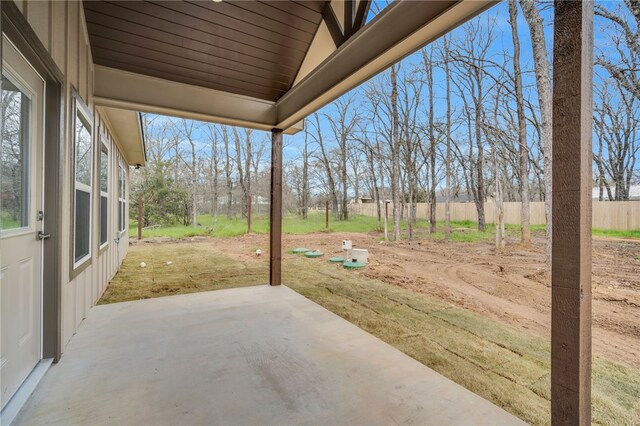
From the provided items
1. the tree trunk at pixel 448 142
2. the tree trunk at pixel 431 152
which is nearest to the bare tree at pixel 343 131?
the tree trunk at pixel 431 152

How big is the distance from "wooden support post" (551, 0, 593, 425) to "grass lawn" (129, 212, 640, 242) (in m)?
7.03

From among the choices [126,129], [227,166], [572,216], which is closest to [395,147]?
[126,129]

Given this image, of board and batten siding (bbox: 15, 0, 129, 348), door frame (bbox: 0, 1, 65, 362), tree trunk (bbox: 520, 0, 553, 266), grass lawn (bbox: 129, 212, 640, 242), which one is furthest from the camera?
grass lawn (bbox: 129, 212, 640, 242)

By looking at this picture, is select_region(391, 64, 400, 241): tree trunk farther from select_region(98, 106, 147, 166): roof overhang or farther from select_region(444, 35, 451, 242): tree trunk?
select_region(98, 106, 147, 166): roof overhang

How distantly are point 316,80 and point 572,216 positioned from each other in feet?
8.17

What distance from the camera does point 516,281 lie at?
4.61 metres

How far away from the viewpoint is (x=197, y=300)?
3.74 m

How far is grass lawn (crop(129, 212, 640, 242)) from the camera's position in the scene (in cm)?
842

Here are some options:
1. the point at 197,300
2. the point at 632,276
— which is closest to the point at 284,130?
the point at 197,300

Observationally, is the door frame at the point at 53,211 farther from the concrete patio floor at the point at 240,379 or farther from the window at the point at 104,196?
the window at the point at 104,196

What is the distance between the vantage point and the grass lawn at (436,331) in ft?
6.19

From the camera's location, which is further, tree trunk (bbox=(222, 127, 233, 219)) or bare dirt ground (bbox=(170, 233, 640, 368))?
tree trunk (bbox=(222, 127, 233, 219))

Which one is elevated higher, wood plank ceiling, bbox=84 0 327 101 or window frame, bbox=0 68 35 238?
wood plank ceiling, bbox=84 0 327 101

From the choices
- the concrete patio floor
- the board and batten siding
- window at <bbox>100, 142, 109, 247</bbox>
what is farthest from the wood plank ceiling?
the concrete patio floor
